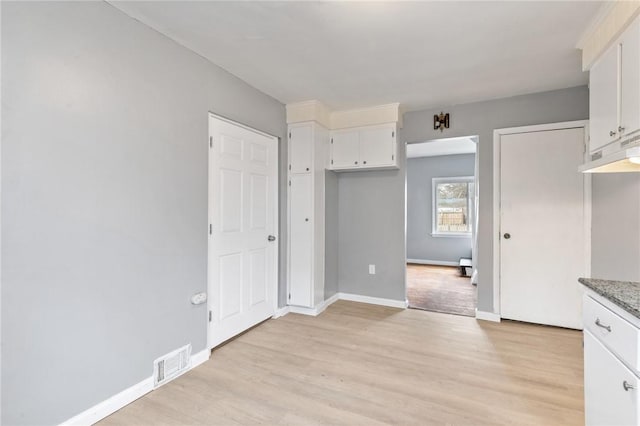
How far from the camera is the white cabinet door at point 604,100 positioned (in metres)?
1.77

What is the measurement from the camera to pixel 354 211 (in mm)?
4055

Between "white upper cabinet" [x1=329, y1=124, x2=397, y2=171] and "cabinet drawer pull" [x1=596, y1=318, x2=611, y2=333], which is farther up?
"white upper cabinet" [x1=329, y1=124, x2=397, y2=171]

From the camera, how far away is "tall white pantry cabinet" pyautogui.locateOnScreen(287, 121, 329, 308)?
3.46 meters

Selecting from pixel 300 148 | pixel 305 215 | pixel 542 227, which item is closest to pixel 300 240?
pixel 305 215

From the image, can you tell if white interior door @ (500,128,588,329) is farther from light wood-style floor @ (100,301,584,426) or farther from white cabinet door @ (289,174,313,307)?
white cabinet door @ (289,174,313,307)

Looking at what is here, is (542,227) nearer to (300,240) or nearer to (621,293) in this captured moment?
(621,293)

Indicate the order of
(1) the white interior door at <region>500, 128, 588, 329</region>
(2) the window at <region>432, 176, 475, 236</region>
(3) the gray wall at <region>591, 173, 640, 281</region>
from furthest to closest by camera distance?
(2) the window at <region>432, 176, 475, 236</region>
(1) the white interior door at <region>500, 128, 588, 329</region>
(3) the gray wall at <region>591, 173, 640, 281</region>

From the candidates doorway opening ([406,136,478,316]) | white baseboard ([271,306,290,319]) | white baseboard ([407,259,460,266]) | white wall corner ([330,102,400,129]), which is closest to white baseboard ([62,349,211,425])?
white baseboard ([271,306,290,319])

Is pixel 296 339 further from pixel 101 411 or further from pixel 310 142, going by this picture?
pixel 310 142

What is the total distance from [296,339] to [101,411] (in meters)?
1.51

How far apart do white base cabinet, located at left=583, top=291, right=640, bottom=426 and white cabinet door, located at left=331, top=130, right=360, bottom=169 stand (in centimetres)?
263

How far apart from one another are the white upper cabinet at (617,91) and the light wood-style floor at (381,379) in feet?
5.37

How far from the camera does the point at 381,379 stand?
7.04 feet

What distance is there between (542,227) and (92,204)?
151 inches
